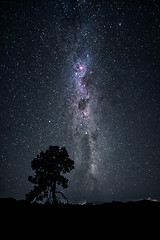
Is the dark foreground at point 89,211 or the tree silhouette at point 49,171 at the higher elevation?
the tree silhouette at point 49,171

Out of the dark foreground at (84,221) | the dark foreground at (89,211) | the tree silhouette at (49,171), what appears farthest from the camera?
the tree silhouette at (49,171)

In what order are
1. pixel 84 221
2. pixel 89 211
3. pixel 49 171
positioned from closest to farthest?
pixel 84 221 → pixel 89 211 → pixel 49 171

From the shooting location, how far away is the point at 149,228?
8.02 metres

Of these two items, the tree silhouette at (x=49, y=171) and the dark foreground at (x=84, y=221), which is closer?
the dark foreground at (x=84, y=221)

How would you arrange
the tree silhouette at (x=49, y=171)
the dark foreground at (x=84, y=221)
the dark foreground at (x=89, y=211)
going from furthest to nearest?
the tree silhouette at (x=49, y=171) < the dark foreground at (x=89, y=211) < the dark foreground at (x=84, y=221)

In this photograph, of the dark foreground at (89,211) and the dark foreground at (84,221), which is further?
the dark foreground at (89,211)

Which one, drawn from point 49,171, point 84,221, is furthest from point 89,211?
point 49,171

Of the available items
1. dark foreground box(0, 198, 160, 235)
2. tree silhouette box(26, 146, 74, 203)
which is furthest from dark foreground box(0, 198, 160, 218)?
tree silhouette box(26, 146, 74, 203)

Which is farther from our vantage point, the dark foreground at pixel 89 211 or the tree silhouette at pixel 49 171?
the tree silhouette at pixel 49 171

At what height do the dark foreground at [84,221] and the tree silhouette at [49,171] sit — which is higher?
the tree silhouette at [49,171]

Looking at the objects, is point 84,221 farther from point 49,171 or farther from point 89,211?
point 49,171

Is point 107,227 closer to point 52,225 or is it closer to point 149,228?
point 149,228

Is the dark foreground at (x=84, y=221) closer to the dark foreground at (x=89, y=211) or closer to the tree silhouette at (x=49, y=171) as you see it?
the dark foreground at (x=89, y=211)

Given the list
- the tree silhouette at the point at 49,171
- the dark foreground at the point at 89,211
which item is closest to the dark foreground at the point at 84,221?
the dark foreground at the point at 89,211
